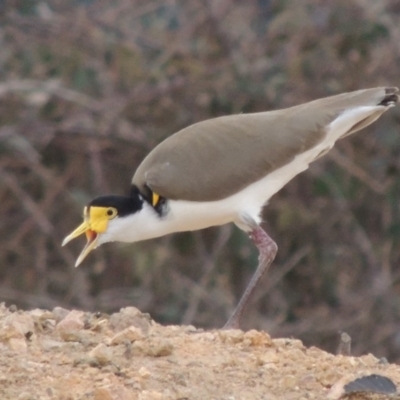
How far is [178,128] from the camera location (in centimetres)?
1002

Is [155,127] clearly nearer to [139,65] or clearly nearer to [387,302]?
[139,65]

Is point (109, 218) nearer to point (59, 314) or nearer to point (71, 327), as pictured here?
point (59, 314)

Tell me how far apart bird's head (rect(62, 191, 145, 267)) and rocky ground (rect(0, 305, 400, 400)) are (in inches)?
42.5

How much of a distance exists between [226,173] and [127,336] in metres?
1.78

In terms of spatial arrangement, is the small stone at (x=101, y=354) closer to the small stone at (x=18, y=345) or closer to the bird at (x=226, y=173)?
the small stone at (x=18, y=345)

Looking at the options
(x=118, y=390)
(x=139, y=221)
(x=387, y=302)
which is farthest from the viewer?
(x=387, y=302)

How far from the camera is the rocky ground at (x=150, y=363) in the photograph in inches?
158

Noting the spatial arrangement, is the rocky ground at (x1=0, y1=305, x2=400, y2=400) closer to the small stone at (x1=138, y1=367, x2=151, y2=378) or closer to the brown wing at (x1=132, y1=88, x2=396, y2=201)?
the small stone at (x1=138, y1=367, x2=151, y2=378)

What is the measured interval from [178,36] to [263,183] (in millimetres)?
4474

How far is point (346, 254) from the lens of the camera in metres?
10.4

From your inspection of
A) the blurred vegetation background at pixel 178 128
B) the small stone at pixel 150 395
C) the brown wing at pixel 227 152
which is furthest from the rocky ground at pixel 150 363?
the blurred vegetation background at pixel 178 128

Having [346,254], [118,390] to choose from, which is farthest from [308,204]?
[118,390]

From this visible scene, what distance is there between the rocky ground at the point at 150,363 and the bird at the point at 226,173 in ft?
3.62

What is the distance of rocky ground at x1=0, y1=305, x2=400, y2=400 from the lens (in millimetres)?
4020
